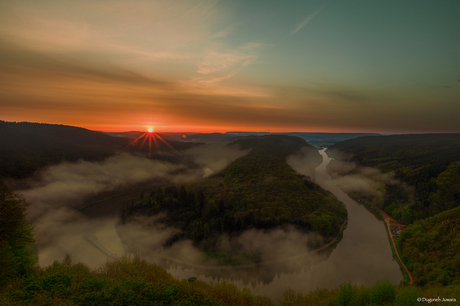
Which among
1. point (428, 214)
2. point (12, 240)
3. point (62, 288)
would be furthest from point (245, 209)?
point (428, 214)

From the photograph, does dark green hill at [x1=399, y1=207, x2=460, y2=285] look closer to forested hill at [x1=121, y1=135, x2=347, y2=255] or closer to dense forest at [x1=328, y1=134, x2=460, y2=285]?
dense forest at [x1=328, y1=134, x2=460, y2=285]

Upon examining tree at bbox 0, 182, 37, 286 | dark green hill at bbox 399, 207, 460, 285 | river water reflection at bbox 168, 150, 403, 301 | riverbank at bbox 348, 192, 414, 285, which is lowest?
river water reflection at bbox 168, 150, 403, 301

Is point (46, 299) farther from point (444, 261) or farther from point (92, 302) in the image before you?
point (444, 261)

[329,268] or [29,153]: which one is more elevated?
[29,153]

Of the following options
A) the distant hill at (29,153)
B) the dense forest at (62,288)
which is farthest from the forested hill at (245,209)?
the distant hill at (29,153)

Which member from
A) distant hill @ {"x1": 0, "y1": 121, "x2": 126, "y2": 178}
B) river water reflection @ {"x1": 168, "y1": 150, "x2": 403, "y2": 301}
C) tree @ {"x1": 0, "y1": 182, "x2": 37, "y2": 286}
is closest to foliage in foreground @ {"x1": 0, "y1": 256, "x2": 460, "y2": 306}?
tree @ {"x1": 0, "y1": 182, "x2": 37, "y2": 286}

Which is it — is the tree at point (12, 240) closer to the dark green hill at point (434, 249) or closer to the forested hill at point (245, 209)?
the forested hill at point (245, 209)

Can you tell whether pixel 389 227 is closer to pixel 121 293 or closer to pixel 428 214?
pixel 428 214
